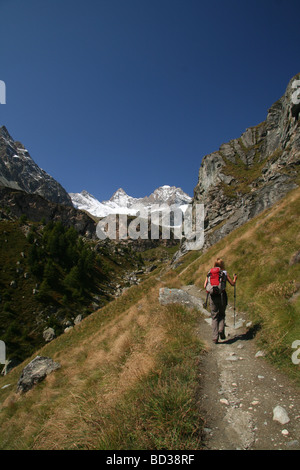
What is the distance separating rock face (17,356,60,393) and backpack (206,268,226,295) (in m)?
13.2

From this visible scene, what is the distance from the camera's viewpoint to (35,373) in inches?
607

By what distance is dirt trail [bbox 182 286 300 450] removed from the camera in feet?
13.8

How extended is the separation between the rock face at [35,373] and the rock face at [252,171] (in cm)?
4391

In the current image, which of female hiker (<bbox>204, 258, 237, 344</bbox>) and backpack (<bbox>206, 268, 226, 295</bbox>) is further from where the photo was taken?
backpack (<bbox>206, 268, 226, 295</bbox>)

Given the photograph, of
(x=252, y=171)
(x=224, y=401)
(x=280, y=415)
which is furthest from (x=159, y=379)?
(x=252, y=171)

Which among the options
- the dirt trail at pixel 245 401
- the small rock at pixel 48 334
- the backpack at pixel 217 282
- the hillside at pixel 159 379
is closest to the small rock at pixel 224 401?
the dirt trail at pixel 245 401

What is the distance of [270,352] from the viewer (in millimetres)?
6957

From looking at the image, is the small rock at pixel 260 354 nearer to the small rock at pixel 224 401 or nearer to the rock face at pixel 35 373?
the small rock at pixel 224 401

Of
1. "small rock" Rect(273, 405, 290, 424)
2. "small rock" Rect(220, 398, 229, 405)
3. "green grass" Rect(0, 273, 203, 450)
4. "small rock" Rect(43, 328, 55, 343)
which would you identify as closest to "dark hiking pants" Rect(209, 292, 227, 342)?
"green grass" Rect(0, 273, 203, 450)

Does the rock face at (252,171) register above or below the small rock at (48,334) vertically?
above

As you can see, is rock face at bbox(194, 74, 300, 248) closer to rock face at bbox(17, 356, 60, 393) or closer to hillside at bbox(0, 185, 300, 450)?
hillside at bbox(0, 185, 300, 450)

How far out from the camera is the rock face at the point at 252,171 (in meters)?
48.6

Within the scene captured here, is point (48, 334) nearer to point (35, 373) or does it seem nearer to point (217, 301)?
point (35, 373)
